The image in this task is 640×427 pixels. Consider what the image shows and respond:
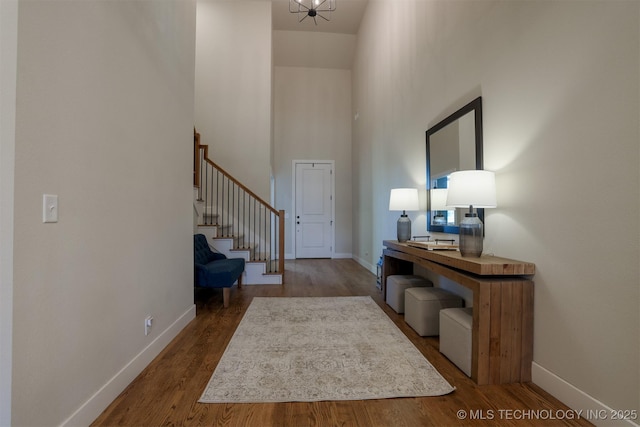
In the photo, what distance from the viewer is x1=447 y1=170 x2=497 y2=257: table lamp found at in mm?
1917

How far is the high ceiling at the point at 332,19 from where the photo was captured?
577 cm

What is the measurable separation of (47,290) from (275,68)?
7218 mm

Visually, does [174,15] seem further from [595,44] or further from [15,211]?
[595,44]

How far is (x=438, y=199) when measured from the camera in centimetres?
291

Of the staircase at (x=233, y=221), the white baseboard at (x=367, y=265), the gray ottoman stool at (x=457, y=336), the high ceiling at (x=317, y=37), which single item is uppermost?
the high ceiling at (x=317, y=37)

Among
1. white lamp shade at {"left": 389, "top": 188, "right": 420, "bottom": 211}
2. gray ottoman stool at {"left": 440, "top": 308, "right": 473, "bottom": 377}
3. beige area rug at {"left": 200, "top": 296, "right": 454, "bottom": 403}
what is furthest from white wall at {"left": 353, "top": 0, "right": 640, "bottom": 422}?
white lamp shade at {"left": 389, "top": 188, "right": 420, "bottom": 211}

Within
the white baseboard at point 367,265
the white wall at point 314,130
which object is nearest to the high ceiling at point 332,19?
the white wall at point 314,130

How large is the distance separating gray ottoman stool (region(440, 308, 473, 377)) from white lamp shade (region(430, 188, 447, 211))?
3.61 feet

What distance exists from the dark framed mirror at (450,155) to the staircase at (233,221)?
2223 mm

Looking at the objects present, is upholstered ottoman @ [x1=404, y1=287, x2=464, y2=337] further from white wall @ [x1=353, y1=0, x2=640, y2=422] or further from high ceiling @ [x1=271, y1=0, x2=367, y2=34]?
high ceiling @ [x1=271, y1=0, x2=367, y2=34]

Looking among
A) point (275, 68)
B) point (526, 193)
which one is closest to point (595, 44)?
point (526, 193)

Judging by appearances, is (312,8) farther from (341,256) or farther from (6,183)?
(6,183)

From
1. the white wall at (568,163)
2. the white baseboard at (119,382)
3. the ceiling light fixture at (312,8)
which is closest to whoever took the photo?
the white wall at (568,163)

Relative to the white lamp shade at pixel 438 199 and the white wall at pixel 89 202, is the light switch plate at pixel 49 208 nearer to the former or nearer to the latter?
the white wall at pixel 89 202
